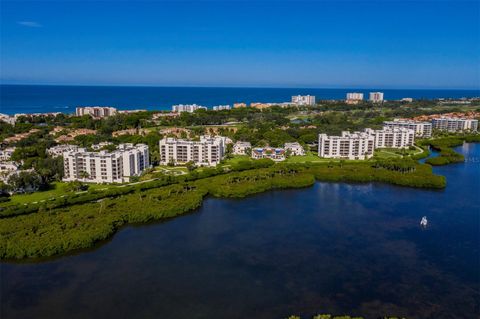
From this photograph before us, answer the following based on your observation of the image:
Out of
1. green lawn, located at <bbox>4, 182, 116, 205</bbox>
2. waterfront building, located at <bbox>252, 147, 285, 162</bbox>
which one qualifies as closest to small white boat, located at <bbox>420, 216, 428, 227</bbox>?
waterfront building, located at <bbox>252, 147, 285, 162</bbox>

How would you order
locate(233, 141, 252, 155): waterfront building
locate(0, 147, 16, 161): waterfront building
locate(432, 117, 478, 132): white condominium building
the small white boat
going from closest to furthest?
the small white boat
locate(0, 147, 16, 161): waterfront building
locate(233, 141, 252, 155): waterfront building
locate(432, 117, 478, 132): white condominium building

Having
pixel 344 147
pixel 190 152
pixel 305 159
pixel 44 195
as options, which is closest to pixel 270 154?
pixel 305 159

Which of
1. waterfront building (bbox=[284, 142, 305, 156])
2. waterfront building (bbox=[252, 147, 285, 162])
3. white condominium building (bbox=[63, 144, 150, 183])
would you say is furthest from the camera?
waterfront building (bbox=[284, 142, 305, 156])

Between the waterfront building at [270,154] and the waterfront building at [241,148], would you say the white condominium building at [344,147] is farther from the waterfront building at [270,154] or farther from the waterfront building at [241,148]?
the waterfront building at [241,148]

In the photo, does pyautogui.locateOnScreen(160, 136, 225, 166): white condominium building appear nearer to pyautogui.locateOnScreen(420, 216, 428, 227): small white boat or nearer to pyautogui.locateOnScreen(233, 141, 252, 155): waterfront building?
pyautogui.locateOnScreen(233, 141, 252, 155): waterfront building

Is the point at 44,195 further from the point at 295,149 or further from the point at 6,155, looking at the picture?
the point at 295,149

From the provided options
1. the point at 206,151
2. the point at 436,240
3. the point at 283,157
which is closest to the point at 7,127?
the point at 206,151
